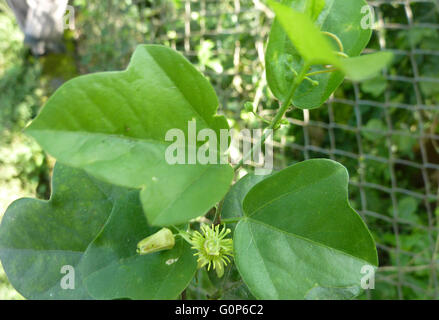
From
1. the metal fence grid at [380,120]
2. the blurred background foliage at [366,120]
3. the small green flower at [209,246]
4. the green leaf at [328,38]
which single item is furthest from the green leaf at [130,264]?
the metal fence grid at [380,120]

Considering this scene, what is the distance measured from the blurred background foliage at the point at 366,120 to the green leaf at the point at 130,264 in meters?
0.52

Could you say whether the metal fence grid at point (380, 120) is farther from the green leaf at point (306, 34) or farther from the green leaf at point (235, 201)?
the green leaf at point (306, 34)

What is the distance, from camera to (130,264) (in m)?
0.24

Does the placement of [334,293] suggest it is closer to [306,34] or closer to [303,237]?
[303,237]

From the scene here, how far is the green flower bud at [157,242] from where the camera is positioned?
0.23 metres

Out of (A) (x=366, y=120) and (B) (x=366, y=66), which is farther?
(A) (x=366, y=120)

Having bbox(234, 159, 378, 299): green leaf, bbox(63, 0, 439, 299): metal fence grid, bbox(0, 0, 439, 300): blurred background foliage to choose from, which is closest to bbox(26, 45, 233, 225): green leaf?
bbox(234, 159, 378, 299): green leaf

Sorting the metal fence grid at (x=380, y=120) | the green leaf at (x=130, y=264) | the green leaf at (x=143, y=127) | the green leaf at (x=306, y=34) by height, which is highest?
the green leaf at (x=306, y=34)

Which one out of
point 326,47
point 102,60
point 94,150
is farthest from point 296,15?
point 102,60

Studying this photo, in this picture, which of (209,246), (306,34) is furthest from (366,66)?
(209,246)

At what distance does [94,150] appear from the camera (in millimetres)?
198

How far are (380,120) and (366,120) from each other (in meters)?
0.05

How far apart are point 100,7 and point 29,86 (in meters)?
0.50

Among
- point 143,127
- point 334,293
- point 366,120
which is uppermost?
point 143,127
